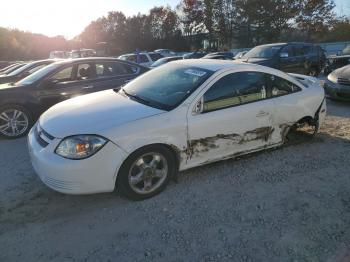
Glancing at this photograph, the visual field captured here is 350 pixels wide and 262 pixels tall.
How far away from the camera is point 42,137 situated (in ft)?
13.3

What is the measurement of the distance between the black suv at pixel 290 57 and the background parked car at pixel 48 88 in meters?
6.01

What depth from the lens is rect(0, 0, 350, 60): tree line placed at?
1563 inches

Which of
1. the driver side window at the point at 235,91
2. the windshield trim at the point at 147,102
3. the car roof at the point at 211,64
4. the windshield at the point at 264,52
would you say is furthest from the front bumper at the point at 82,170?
the windshield at the point at 264,52

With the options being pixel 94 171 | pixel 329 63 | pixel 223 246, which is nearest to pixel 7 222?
pixel 94 171

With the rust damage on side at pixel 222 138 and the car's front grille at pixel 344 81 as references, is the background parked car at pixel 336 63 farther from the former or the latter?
the rust damage on side at pixel 222 138

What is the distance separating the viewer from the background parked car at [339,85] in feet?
27.0

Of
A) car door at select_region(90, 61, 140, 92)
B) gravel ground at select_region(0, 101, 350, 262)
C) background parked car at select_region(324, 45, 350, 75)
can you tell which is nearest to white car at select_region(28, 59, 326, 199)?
gravel ground at select_region(0, 101, 350, 262)

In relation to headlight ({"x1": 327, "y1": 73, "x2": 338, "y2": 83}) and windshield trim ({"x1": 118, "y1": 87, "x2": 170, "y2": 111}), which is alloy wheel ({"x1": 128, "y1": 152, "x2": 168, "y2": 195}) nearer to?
windshield trim ({"x1": 118, "y1": 87, "x2": 170, "y2": 111})

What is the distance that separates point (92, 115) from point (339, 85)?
21.4 ft

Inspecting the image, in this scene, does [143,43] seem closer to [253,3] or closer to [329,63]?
[253,3]

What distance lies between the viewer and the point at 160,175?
13.5 ft

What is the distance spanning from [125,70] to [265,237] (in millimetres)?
5562

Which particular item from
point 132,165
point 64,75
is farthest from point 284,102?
point 64,75

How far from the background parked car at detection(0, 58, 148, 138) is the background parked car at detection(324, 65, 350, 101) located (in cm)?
499
